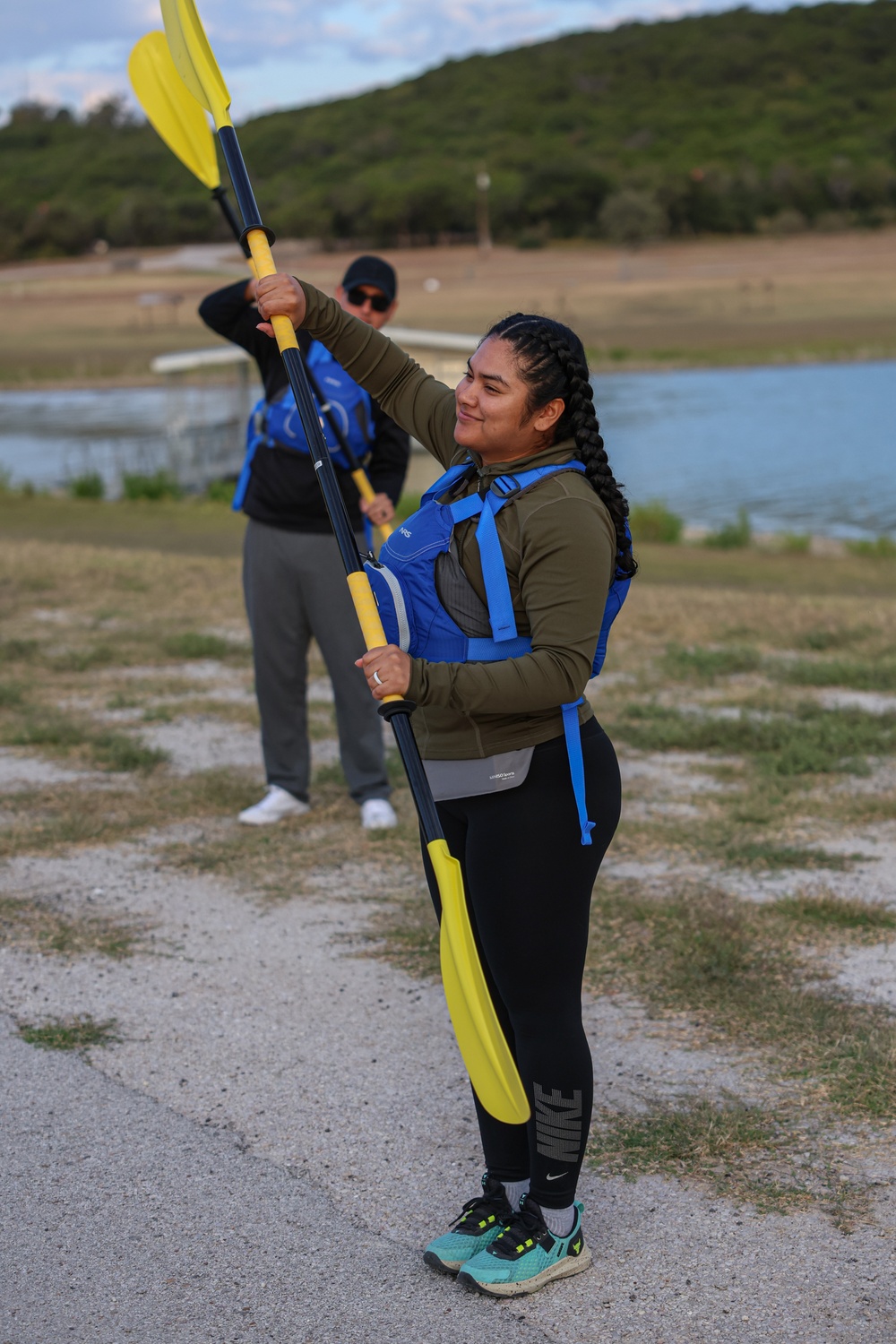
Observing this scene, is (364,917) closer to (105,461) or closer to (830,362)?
(105,461)

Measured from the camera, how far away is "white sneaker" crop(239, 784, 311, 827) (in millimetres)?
5676

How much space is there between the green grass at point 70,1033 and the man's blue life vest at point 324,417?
2.14 meters

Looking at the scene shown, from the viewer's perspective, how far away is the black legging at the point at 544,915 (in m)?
2.62

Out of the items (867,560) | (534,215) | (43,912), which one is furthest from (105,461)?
(534,215)

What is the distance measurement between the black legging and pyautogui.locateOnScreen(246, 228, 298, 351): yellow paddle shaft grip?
39.8 inches

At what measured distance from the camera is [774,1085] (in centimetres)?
355

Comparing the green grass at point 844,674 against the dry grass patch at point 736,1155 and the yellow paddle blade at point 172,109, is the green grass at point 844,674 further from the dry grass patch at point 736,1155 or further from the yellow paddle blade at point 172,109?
the yellow paddle blade at point 172,109

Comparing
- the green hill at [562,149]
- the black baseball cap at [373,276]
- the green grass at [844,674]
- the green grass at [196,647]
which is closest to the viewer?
the black baseball cap at [373,276]

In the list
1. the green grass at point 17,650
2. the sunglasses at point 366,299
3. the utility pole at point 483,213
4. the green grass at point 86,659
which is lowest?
the green grass at point 86,659

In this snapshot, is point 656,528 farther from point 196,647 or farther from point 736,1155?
point 736,1155

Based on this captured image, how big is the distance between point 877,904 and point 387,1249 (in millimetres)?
2421

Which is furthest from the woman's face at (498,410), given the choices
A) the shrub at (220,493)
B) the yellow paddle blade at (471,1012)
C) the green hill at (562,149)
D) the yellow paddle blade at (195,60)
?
the green hill at (562,149)

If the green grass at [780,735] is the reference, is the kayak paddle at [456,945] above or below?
above

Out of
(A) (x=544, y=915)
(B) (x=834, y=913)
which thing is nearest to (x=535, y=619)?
(A) (x=544, y=915)
